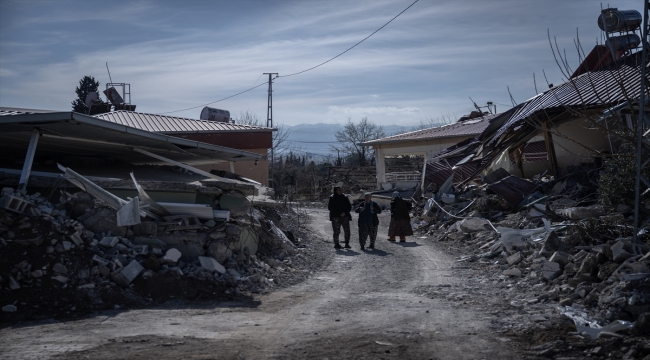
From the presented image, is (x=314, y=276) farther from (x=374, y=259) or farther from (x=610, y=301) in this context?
(x=610, y=301)

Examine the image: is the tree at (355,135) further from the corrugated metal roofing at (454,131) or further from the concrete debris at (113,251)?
the concrete debris at (113,251)

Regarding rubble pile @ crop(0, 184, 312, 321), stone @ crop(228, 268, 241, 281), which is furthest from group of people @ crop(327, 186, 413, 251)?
stone @ crop(228, 268, 241, 281)

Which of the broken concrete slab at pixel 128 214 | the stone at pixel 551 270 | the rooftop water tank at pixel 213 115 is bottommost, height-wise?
the stone at pixel 551 270

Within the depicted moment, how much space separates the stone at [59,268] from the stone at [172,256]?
1525mm

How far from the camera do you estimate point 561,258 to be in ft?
31.3

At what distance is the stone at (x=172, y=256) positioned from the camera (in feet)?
31.7

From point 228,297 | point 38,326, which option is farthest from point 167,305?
point 38,326

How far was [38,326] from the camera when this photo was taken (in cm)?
732

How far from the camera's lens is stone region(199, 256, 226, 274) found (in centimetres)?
986

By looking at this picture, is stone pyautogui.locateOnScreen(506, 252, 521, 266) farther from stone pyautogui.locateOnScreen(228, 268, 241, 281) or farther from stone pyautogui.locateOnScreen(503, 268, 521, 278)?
stone pyautogui.locateOnScreen(228, 268, 241, 281)

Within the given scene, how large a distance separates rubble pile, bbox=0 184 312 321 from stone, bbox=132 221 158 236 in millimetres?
17

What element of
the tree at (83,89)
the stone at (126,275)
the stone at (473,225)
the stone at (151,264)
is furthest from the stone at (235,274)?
the tree at (83,89)

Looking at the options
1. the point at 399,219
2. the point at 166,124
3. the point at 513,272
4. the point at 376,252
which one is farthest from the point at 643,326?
the point at 166,124

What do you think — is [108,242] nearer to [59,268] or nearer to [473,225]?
[59,268]
